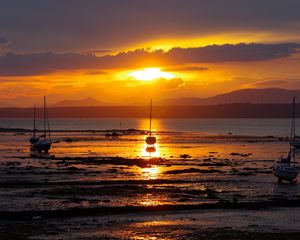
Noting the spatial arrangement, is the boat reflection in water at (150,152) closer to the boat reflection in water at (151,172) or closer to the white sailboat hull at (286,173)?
the boat reflection in water at (151,172)

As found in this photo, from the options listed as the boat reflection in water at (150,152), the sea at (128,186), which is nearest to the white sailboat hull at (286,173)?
the sea at (128,186)

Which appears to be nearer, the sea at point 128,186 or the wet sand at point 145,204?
the wet sand at point 145,204

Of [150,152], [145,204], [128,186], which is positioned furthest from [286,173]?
[150,152]

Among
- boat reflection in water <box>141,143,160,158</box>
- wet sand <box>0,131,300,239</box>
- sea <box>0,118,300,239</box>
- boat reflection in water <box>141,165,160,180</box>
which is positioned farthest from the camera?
boat reflection in water <box>141,143,160,158</box>

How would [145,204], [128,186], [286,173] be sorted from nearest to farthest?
[145,204]
[128,186]
[286,173]

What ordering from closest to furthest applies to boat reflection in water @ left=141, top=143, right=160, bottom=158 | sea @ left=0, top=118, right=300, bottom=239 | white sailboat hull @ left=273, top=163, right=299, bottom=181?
1. sea @ left=0, top=118, right=300, bottom=239
2. white sailboat hull @ left=273, top=163, right=299, bottom=181
3. boat reflection in water @ left=141, top=143, right=160, bottom=158

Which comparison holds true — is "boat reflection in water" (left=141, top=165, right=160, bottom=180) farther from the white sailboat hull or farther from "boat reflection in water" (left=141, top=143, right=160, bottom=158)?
"boat reflection in water" (left=141, top=143, right=160, bottom=158)

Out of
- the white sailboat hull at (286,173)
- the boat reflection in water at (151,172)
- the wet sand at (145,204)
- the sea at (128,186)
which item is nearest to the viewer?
the wet sand at (145,204)

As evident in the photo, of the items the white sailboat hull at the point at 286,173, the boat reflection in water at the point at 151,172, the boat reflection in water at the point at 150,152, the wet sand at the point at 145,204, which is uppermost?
the white sailboat hull at the point at 286,173

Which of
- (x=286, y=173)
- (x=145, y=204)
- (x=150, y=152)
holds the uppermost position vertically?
(x=286, y=173)

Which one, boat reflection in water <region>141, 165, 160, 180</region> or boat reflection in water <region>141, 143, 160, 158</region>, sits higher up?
boat reflection in water <region>141, 143, 160, 158</region>

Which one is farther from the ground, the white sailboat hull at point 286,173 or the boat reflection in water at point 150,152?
the white sailboat hull at point 286,173

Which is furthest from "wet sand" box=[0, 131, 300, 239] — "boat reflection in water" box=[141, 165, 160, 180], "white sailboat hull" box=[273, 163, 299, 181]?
"white sailboat hull" box=[273, 163, 299, 181]

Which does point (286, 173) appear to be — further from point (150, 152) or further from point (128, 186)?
point (150, 152)
